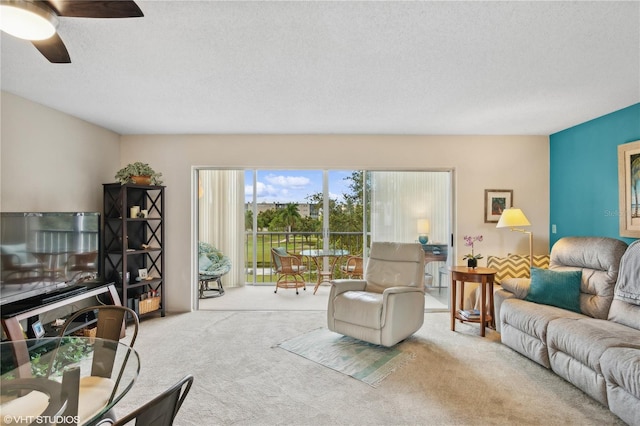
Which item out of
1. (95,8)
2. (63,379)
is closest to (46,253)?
(63,379)

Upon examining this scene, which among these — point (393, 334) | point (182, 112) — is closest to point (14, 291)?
point (182, 112)

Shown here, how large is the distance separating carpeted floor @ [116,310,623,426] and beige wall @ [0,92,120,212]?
5.56ft

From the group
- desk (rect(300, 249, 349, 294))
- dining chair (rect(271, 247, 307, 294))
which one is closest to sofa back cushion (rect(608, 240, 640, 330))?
desk (rect(300, 249, 349, 294))

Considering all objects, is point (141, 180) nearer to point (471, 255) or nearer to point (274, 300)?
point (274, 300)

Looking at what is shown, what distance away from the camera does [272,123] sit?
4.02 m

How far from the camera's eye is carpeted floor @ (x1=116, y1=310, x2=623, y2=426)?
2.17m

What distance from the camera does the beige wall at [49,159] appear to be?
2.98 metres

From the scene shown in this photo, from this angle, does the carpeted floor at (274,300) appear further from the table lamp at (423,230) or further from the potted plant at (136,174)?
the potted plant at (136,174)

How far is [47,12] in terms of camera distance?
4.83 ft

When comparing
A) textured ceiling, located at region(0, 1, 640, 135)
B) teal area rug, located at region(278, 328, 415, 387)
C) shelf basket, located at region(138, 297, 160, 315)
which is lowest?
teal area rug, located at region(278, 328, 415, 387)

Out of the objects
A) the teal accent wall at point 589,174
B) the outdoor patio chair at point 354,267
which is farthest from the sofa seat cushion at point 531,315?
the outdoor patio chair at point 354,267

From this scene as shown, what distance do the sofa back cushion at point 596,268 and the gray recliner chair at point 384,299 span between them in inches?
55.6

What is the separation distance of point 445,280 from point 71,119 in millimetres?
5016

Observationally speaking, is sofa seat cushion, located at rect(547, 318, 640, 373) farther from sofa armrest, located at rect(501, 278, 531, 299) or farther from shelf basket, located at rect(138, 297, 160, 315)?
shelf basket, located at rect(138, 297, 160, 315)
